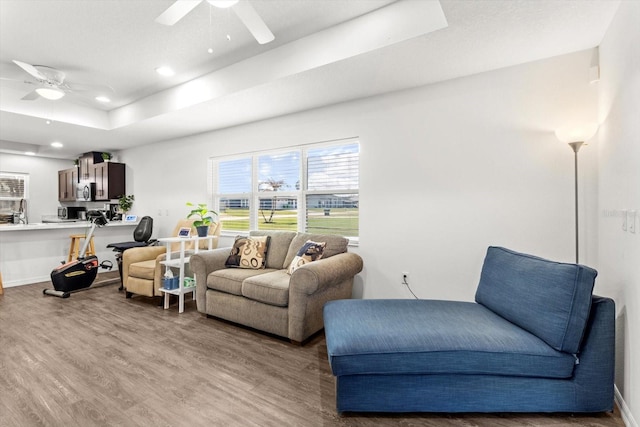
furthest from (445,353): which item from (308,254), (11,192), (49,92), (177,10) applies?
(11,192)

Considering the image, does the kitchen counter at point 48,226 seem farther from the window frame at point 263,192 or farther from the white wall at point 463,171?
the white wall at point 463,171

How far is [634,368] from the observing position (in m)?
1.60

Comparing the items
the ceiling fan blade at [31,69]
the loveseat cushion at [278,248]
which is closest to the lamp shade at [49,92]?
the ceiling fan blade at [31,69]

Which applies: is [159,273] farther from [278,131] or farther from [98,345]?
[278,131]

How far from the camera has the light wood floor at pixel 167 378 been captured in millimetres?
1695

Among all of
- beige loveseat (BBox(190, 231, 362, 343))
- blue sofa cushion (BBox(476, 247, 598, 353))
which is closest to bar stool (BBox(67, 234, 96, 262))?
beige loveseat (BBox(190, 231, 362, 343))

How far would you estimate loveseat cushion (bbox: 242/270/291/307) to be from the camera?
2.61m

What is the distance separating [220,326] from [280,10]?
9.41ft

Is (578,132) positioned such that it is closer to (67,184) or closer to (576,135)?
(576,135)

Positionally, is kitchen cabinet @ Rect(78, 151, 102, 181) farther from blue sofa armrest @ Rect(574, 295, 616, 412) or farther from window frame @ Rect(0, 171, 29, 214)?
blue sofa armrest @ Rect(574, 295, 616, 412)

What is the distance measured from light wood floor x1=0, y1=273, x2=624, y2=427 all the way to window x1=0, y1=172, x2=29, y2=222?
4.38m

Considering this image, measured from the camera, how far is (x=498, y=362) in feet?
5.39

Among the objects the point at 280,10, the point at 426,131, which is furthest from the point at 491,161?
the point at 280,10

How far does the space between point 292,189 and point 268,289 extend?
165 cm
